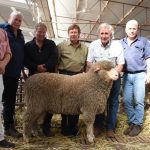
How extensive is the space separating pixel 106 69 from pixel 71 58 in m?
0.70

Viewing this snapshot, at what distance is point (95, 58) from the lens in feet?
19.2

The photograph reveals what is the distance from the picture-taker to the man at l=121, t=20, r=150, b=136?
607 centimetres

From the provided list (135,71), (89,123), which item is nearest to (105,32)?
(135,71)

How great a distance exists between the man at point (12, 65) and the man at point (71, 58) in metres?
0.72

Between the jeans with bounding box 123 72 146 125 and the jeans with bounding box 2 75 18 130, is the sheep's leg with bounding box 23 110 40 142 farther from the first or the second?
the jeans with bounding box 123 72 146 125

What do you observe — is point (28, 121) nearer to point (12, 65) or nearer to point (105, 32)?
point (12, 65)

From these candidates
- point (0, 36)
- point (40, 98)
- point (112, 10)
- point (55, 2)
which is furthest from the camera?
point (112, 10)

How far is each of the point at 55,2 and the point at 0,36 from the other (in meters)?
8.33

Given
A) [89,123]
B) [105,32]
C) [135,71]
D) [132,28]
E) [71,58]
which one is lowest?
[89,123]

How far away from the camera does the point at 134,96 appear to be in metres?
6.28

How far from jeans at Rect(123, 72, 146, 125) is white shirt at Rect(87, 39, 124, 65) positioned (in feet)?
1.77

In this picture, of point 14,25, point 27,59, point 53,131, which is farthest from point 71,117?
point 14,25

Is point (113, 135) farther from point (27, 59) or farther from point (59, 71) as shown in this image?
point (27, 59)

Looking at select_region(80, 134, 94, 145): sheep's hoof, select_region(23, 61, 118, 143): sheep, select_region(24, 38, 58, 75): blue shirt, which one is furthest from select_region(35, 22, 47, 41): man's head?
select_region(80, 134, 94, 145): sheep's hoof
